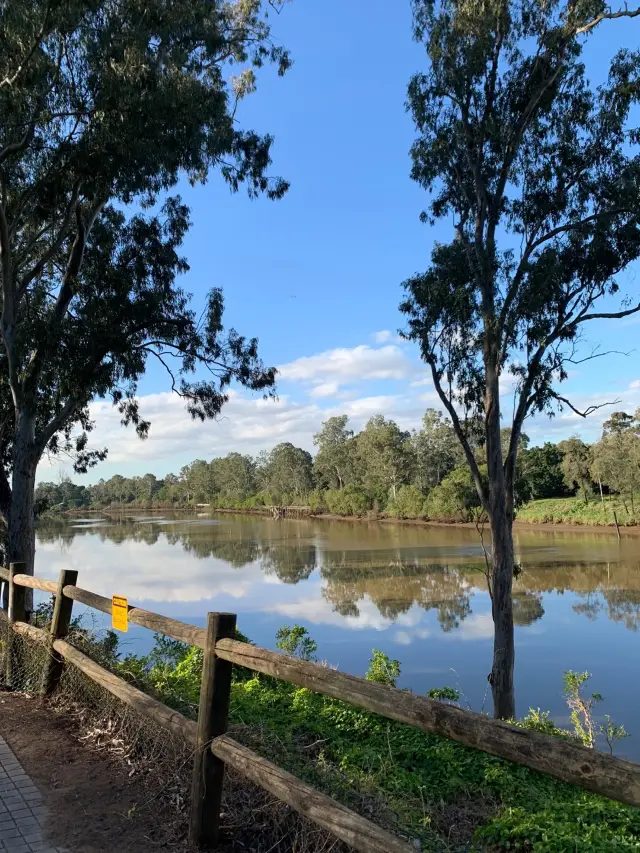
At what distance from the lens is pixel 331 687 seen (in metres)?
2.32

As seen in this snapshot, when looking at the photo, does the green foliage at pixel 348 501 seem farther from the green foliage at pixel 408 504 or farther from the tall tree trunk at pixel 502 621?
the tall tree trunk at pixel 502 621

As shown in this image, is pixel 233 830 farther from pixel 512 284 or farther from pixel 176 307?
pixel 512 284

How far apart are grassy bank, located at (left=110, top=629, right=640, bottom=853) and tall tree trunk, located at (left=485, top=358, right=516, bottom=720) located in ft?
6.51

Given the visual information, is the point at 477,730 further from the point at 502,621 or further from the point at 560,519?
the point at 560,519

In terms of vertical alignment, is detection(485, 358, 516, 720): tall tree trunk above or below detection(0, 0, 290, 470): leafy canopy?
below

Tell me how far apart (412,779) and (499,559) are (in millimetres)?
5405

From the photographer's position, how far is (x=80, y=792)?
3.20m

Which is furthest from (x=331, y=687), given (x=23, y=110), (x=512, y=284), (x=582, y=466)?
(x=582, y=466)

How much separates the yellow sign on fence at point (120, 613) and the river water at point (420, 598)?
17.8ft

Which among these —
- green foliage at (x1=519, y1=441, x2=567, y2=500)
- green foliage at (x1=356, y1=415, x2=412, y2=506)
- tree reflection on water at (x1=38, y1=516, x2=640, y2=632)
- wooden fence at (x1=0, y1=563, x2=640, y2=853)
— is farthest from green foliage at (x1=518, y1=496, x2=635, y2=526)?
wooden fence at (x1=0, y1=563, x2=640, y2=853)

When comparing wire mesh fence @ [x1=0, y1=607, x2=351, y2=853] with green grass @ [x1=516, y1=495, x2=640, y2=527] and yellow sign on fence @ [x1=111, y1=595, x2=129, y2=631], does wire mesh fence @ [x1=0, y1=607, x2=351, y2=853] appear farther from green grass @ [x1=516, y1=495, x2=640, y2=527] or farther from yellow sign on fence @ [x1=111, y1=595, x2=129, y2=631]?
green grass @ [x1=516, y1=495, x2=640, y2=527]

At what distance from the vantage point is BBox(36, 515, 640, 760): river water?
460 inches

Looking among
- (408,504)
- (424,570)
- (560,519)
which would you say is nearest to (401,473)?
(408,504)

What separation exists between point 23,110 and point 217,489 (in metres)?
98.6
